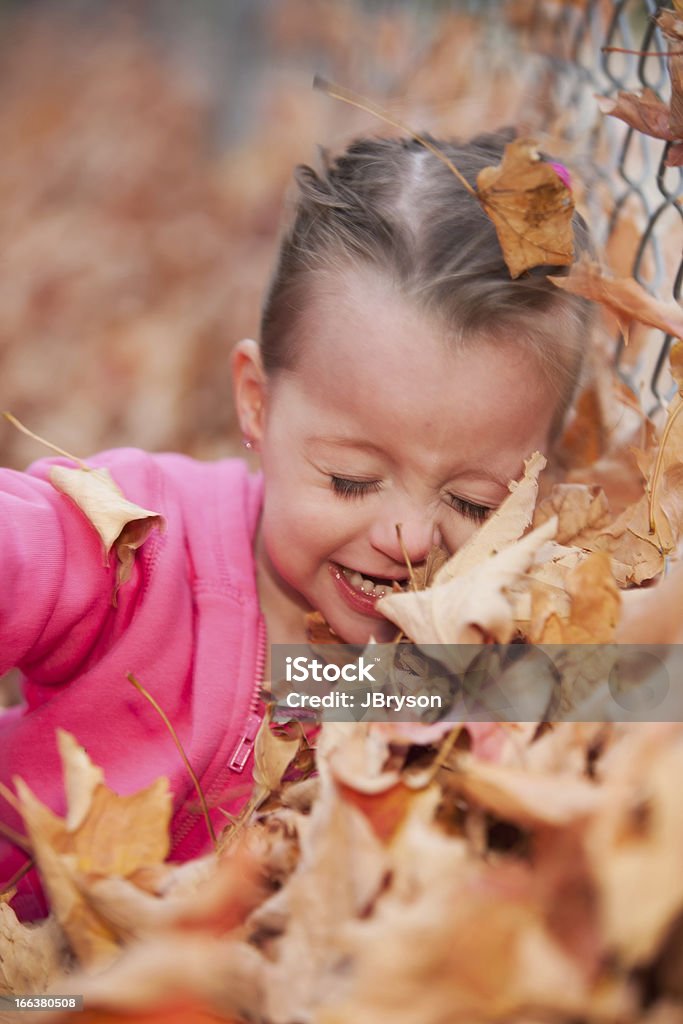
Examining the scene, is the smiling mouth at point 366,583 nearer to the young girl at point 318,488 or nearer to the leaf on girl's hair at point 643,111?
the young girl at point 318,488

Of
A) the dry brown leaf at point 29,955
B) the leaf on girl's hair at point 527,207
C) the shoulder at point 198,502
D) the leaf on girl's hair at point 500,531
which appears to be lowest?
the dry brown leaf at point 29,955

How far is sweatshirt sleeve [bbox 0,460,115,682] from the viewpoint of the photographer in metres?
1.32

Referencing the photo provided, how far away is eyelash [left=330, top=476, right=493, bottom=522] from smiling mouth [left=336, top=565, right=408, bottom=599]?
0.15 metres

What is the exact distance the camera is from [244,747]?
5.09 feet

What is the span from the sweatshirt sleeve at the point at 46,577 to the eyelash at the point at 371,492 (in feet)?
1.15

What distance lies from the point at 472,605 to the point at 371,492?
51 cm

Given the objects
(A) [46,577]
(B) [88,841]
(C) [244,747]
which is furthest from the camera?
(C) [244,747]

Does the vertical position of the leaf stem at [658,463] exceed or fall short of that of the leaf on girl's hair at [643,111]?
it falls short

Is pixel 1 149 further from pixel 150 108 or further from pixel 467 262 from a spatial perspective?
pixel 467 262

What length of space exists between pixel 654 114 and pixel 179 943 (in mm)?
1179

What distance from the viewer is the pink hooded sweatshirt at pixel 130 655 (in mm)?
1373

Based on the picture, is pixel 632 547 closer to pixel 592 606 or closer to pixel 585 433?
pixel 592 606

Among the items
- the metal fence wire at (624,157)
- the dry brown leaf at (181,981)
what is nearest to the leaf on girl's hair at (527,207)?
the metal fence wire at (624,157)

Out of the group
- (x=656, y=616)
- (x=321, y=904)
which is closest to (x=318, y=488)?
(x=656, y=616)
